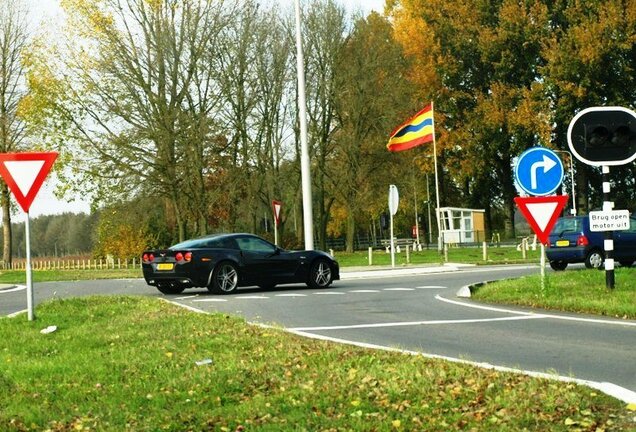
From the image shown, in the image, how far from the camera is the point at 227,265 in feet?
65.0

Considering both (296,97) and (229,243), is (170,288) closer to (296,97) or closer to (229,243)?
(229,243)

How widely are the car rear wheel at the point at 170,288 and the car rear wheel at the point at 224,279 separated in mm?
1376

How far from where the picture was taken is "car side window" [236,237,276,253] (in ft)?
66.4

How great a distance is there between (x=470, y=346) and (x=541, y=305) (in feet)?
17.8

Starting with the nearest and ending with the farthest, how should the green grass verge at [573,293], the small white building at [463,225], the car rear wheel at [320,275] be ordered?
the green grass verge at [573,293] < the car rear wheel at [320,275] < the small white building at [463,225]

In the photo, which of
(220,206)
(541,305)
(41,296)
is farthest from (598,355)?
(220,206)

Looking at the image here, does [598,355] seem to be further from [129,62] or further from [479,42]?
[479,42]

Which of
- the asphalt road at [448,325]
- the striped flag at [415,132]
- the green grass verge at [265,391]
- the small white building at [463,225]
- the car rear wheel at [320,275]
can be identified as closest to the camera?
the green grass verge at [265,391]

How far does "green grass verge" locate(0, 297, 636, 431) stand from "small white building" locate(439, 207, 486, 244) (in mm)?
50215

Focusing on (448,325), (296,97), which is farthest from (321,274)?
(296,97)

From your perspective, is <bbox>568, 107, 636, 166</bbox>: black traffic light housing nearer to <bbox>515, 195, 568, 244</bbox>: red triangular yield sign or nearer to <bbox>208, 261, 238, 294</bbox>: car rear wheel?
<bbox>515, 195, 568, 244</bbox>: red triangular yield sign

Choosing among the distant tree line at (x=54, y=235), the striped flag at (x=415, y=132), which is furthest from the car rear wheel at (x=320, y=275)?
the distant tree line at (x=54, y=235)

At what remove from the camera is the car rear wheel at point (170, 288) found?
2074 cm

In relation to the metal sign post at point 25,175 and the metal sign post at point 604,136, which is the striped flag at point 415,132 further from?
the metal sign post at point 25,175
